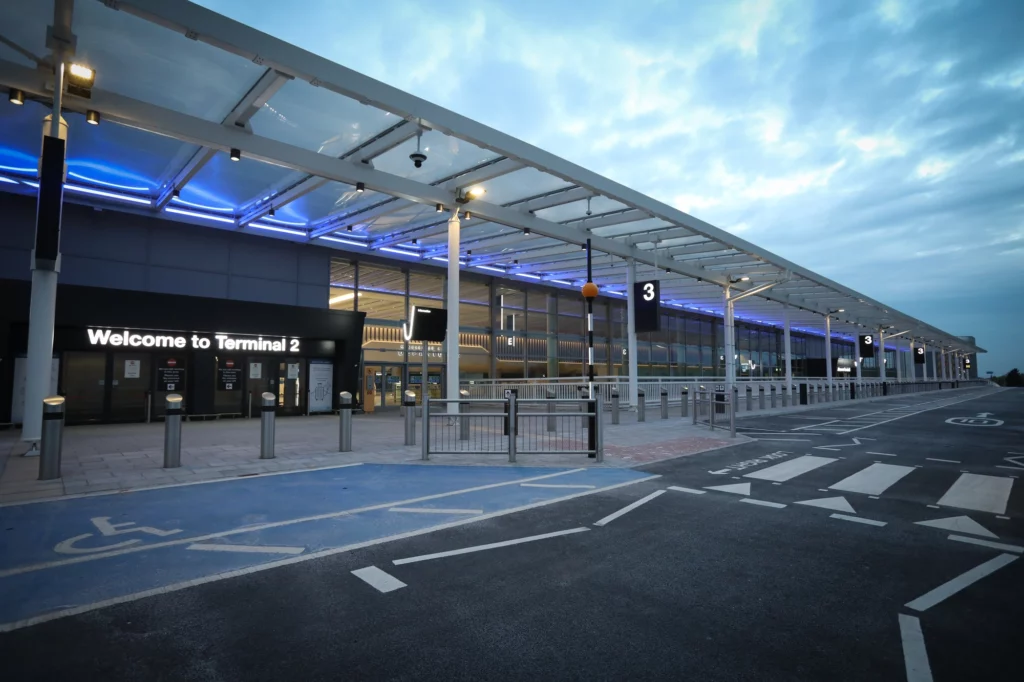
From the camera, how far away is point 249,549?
454 cm

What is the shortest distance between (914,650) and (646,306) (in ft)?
56.7

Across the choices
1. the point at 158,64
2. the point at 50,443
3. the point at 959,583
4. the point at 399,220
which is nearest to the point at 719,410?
the point at 399,220

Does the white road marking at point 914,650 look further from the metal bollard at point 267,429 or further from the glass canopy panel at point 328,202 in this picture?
the glass canopy panel at point 328,202

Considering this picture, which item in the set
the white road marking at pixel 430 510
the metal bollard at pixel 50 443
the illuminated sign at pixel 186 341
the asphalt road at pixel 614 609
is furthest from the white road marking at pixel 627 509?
the illuminated sign at pixel 186 341

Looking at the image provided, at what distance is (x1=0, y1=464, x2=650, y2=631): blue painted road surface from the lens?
3848mm

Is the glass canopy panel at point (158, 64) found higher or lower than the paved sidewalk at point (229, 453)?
higher

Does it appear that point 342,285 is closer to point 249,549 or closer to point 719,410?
point 719,410

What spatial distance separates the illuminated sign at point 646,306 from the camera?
19266mm

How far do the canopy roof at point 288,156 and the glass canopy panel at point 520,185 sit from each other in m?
0.06

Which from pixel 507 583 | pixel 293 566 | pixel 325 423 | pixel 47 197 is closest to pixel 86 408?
pixel 325 423

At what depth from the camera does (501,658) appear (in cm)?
277

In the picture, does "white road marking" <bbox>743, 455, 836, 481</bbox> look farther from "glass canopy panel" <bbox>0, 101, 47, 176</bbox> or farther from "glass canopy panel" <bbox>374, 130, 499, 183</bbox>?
"glass canopy panel" <bbox>0, 101, 47, 176</bbox>

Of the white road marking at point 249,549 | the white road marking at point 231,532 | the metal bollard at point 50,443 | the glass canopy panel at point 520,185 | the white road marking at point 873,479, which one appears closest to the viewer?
the white road marking at point 231,532

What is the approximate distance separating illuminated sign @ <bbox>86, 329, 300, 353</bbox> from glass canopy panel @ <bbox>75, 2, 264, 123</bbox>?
874 cm
